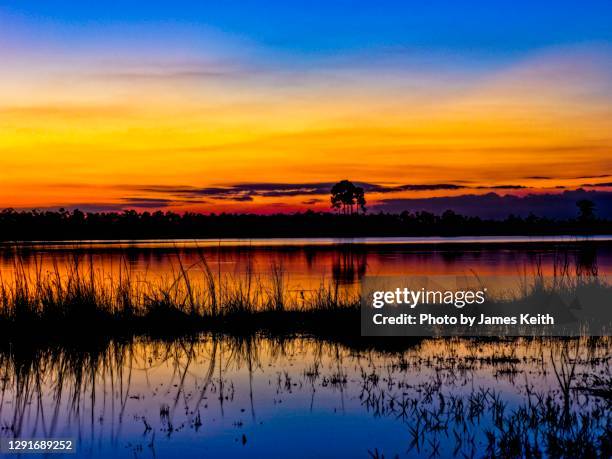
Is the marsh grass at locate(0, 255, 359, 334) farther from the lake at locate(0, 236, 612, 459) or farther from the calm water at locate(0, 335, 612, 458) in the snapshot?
the calm water at locate(0, 335, 612, 458)

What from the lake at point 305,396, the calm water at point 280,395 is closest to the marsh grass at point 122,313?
the lake at point 305,396

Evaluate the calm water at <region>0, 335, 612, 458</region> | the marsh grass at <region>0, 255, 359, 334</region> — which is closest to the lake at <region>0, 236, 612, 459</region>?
the calm water at <region>0, 335, 612, 458</region>

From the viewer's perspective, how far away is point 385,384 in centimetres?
928

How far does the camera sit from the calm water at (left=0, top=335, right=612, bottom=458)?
7.06 m

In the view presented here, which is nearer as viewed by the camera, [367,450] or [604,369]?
[367,450]

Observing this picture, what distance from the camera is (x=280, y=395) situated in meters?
8.95

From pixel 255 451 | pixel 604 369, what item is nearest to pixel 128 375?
pixel 255 451

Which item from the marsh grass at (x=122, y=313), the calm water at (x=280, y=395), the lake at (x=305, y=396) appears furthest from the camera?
the marsh grass at (x=122, y=313)

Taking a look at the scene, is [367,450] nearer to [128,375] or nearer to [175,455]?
[175,455]

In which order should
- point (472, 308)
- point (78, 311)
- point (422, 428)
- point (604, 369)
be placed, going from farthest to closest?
point (472, 308)
point (78, 311)
point (604, 369)
point (422, 428)

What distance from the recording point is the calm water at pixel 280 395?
7.06m

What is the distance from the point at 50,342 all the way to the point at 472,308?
8380mm

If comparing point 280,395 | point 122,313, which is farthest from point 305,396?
point 122,313

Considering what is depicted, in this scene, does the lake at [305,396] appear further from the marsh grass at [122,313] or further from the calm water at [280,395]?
the marsh grass at [122,313]
